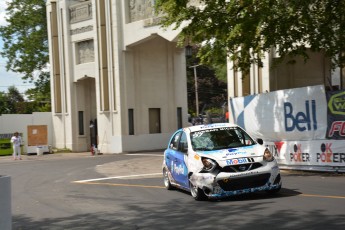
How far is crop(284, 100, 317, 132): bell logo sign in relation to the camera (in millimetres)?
16163

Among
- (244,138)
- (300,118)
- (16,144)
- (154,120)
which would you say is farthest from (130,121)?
(244,138)

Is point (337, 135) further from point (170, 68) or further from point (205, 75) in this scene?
point (205, 75)

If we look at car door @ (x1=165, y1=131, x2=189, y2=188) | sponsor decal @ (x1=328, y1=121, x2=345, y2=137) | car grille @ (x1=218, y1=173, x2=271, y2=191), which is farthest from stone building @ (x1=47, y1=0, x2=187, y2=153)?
car grille @ (x1=218, y1=173, x2=271, y2=191)

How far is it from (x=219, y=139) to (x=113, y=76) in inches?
855

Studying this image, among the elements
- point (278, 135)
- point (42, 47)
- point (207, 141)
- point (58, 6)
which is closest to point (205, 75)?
point (42, 47)

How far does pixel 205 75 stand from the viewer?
7288 cm

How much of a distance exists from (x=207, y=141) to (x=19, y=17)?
3644 centimetres

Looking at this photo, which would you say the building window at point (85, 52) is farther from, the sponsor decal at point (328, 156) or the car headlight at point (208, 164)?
the car headlight at point (208, 164)

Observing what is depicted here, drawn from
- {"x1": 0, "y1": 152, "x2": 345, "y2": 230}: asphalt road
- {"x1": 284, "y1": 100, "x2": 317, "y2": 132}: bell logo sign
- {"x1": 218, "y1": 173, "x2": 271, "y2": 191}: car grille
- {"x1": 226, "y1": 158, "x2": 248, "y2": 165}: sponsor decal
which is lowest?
{"x1": 0, "y1": 152, "x2": 345, "y2": 230}: asphalt road

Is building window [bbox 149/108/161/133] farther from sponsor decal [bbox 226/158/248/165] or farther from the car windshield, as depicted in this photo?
sponsor decal [bbox 226/158/248/165]

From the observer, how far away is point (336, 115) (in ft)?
50.6

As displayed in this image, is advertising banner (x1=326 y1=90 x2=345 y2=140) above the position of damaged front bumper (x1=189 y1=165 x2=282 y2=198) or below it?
above

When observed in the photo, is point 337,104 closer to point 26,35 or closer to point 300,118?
point 300,118

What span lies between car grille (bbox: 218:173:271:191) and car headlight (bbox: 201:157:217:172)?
1.05 ft
